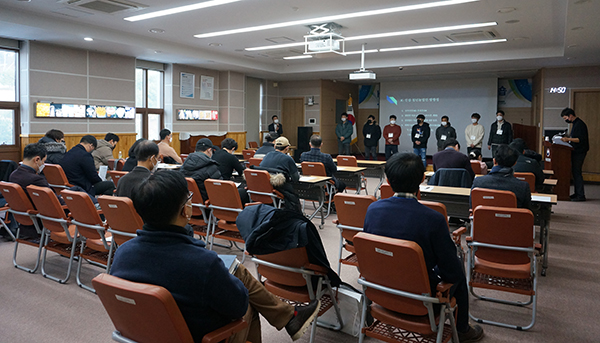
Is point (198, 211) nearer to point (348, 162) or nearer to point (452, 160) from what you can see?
point (452, 160)

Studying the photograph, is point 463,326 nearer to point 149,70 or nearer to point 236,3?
point 236,3

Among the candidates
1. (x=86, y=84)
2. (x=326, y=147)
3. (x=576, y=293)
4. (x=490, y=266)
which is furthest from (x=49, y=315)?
(x=326, y=147)

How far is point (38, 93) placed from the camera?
349 inches

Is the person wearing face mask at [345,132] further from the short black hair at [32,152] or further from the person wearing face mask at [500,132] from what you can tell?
the short black hair at [32,152]

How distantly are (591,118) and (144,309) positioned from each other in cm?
1279

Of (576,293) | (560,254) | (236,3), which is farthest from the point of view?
(236,3)

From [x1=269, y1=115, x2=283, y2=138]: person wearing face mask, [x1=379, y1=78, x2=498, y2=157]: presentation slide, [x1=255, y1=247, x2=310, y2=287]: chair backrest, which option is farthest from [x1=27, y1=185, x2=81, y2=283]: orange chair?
[x1=379, y1=78, x2=498, y2=157]: presentation slide

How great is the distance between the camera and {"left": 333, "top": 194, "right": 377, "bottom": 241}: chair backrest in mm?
3398

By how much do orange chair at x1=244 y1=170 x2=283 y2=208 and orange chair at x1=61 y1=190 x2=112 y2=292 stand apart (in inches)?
72.7

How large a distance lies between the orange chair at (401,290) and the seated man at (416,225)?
100 mm

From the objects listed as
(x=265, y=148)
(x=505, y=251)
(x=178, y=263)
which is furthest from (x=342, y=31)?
(x=178, y=263)

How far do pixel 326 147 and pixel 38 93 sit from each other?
9872mm

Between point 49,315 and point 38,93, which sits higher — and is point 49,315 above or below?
below

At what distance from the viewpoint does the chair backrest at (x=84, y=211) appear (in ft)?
10.7
